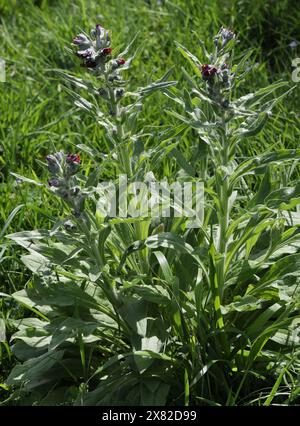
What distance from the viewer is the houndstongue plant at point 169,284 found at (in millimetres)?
2424

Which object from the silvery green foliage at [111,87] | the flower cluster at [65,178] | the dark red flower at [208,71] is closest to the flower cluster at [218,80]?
the dark red flower at [208,71]

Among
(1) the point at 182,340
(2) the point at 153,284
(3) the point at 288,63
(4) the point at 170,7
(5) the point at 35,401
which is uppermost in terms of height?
(4) the point at 170,7

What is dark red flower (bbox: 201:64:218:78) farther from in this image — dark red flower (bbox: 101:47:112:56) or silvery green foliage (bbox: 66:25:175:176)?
dark red flower (bbox: 101:47:112:56)

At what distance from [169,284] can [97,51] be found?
0.83 m

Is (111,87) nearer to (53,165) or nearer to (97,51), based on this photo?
(97,51)

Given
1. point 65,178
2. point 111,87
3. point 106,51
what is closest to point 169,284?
point 65,178

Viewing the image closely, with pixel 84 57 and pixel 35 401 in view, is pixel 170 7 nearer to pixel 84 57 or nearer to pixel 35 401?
pixel 84 57

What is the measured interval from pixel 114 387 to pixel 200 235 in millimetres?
651

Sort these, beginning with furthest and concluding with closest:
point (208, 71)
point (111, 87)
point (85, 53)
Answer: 1. point (111, 87)
2. point (85, 53)
3. point (208, 71)

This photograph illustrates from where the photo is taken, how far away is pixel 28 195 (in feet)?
11.7

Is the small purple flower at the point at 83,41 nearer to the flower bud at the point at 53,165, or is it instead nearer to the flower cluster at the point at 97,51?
the flower cluster at the point at 97,51

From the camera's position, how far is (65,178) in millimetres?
2324

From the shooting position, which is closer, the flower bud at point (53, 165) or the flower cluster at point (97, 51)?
the flower bud at point (53, 165)
